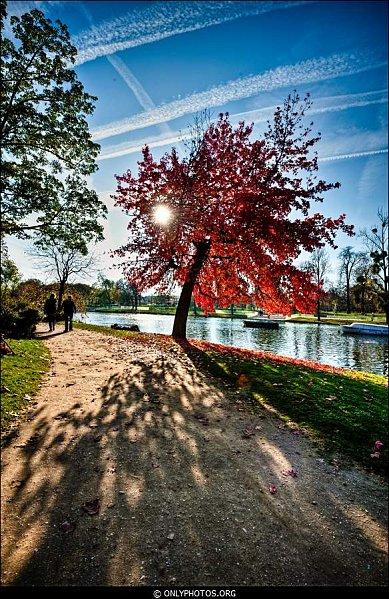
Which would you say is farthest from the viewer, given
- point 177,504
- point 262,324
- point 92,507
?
point 262,324

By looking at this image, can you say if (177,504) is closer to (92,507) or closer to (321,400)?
(92,507)

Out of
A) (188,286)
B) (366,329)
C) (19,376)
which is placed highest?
(188,286)

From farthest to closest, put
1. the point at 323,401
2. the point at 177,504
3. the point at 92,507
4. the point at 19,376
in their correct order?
the point at 323,401
the point at 19,376
the point at 177,504
the point at 92,507

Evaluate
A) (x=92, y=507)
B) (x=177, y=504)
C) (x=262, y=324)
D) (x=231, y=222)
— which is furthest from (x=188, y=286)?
(x=262, y=324)

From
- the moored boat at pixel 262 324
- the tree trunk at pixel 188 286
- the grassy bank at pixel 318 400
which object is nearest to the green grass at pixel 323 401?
the grassy bank at pixel 318 400

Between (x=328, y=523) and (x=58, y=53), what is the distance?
53.1 ft

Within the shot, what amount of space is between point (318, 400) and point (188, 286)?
10.9 meters

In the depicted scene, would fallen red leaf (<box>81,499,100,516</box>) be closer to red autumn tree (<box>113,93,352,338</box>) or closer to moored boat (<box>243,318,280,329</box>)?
red autumn tree (<box>113,93,352,338</box>)

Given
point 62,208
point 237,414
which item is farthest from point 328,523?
point 62,208

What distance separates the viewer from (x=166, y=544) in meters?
3.31

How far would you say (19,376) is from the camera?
26.3ft

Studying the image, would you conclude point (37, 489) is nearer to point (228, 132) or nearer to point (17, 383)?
point (17, 383)

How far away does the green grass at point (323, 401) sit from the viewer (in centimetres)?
608

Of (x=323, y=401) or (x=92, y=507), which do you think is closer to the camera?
(x=92, y=507)
